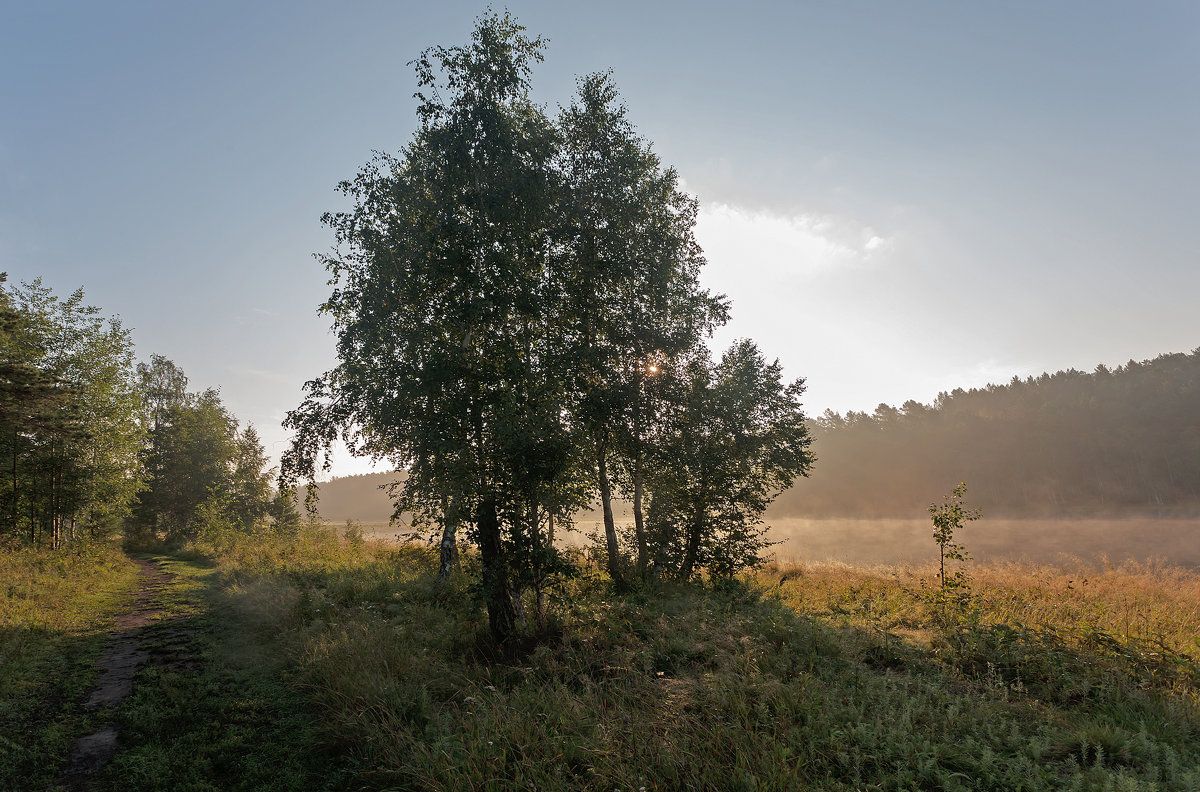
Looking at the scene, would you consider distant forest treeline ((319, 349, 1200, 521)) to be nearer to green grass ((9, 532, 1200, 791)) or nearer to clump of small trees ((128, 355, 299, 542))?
clump of small trees ((128, 355, 299, 542))

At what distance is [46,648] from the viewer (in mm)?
10680

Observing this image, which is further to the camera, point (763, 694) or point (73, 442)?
point (73, 442)

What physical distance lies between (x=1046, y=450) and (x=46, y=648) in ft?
301

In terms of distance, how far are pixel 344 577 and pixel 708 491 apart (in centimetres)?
1323

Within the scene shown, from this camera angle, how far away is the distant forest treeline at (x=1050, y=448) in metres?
57.2

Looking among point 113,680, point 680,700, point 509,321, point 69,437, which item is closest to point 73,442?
point 69,437

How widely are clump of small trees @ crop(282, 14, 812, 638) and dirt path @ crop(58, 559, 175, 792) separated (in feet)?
14.7

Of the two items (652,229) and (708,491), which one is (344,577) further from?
(652,229)

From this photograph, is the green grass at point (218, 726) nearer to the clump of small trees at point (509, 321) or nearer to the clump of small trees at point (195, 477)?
the clump of small trees at point (509, 321)

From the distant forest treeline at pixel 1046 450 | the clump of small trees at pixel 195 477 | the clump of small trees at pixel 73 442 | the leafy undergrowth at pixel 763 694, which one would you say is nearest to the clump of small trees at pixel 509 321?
the leafy undergrowth at pixel 763 694

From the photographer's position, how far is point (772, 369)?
19.0 meters

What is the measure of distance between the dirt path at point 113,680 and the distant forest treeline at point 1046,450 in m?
30.9

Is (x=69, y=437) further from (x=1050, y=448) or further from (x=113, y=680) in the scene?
(x=1050, y=448)

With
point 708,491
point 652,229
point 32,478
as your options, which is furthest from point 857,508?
point 32,478
